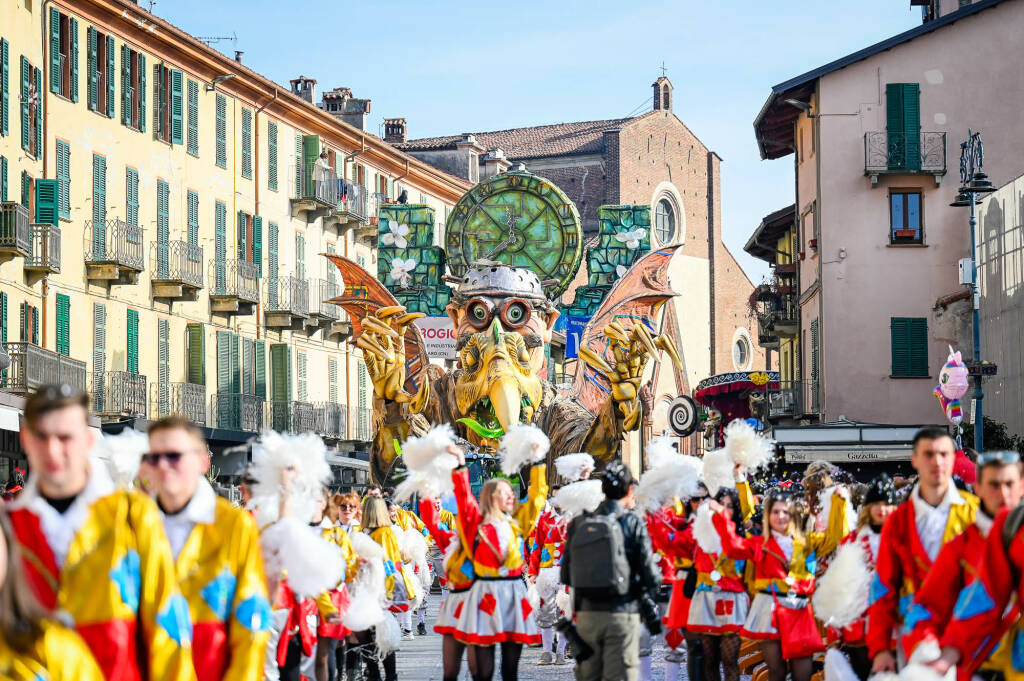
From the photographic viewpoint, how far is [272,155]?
43406mm

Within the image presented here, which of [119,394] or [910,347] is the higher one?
[910,347]

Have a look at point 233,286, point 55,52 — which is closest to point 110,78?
point 55,52

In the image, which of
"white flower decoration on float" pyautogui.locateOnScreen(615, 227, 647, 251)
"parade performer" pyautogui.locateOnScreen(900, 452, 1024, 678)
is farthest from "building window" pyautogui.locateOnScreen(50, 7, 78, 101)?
"parade performer" pyautogui.locateOnScreen(900, 452, 1024, 678)

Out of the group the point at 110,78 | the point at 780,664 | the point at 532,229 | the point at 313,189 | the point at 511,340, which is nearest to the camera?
the point at 780,664

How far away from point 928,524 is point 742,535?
4.83m

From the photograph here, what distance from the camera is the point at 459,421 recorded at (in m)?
24.4

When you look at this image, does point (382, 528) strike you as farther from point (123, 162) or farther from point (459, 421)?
point (123, 162)

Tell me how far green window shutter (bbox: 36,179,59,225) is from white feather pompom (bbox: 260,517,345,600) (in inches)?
905

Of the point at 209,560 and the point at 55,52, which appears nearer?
the point at 209,560

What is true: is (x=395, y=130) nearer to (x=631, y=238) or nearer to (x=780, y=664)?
(x=631, y=238)

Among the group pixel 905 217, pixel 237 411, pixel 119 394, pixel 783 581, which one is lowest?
pixel 783 581

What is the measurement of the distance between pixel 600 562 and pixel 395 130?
53.4 m

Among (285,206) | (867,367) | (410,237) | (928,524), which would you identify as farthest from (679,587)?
(285,206)

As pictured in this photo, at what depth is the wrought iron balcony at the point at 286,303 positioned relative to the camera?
42781mm
